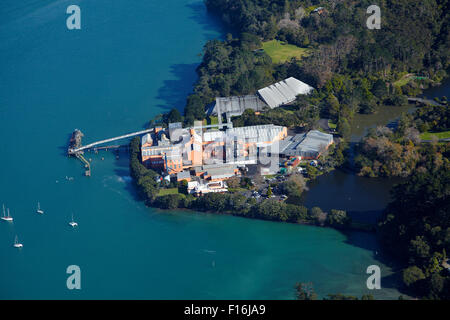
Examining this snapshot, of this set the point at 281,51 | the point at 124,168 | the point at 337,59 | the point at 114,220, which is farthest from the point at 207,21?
the point at 114,220

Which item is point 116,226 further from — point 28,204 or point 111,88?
point 111,88

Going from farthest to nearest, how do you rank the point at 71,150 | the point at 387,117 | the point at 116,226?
the point at 387,117
the point at 71,150
the point at 116,226

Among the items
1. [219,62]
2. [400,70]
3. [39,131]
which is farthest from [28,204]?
[400,70]

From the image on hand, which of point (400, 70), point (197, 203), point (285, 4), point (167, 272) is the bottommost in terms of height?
point (167, 272)

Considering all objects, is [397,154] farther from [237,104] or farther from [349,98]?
[237,104]

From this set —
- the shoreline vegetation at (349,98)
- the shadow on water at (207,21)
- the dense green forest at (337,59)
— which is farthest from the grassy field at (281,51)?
the shadow on water at (207,21)

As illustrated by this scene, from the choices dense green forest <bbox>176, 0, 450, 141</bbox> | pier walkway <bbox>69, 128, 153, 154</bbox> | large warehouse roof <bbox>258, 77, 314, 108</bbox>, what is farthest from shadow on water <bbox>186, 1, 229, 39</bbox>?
pier walkway <bbox>69, 128, 153, 154</bbox>
